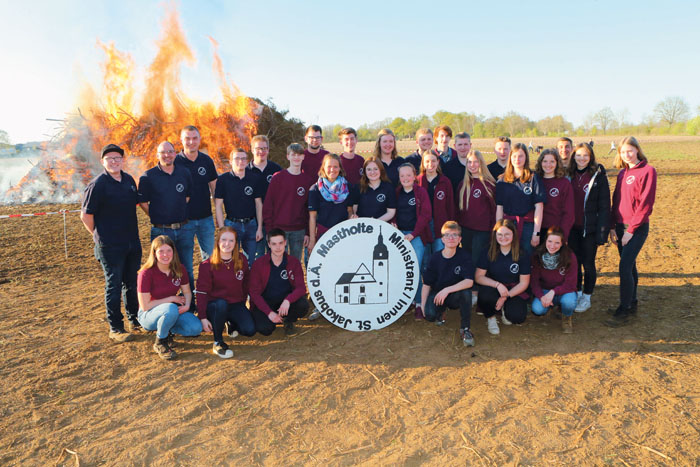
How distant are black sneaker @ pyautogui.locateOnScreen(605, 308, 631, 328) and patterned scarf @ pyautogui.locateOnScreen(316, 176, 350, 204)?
3555 millimetres

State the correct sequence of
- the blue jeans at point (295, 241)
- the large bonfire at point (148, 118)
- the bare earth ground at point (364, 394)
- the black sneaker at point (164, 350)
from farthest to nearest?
the large bonfire at point (148, 118) < the blue jeans at point (295, 241) < the black sneaker at point (164, 350) < the bare earth ground at point (364, 394)

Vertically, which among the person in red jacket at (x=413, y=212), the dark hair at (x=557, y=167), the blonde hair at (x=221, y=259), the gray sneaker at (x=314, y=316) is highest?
the dark hair at (x=557, y=167)

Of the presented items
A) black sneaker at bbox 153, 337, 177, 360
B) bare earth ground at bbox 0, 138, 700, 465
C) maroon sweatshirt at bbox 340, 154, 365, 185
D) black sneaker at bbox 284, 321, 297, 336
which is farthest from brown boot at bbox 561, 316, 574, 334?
black sneaker at bbox 153, 337, 177, 360

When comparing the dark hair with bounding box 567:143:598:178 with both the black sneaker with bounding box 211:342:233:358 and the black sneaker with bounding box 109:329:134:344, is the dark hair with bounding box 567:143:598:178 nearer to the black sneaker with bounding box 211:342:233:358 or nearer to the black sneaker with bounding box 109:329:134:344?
Result: the black sneaker with bounding box 211:342:233:358

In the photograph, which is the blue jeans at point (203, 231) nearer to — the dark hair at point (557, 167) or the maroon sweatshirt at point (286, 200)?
the maroon sweatshirt at point (286, 200)

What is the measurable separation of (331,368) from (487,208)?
9.05 ft

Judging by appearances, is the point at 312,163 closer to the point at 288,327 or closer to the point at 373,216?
the point at 373,216

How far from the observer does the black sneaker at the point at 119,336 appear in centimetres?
503

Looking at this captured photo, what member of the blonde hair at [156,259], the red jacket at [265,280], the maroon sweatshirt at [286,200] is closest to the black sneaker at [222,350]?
the red jacket at [265,280]

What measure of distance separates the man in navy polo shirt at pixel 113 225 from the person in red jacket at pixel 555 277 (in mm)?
4826

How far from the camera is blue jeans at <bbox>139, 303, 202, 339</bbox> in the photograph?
15.2 ft

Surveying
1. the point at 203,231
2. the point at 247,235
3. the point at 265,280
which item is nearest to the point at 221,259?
the point at 265,280

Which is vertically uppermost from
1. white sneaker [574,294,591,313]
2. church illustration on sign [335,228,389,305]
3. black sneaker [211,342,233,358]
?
church illustration on sign [335,228,389,305]

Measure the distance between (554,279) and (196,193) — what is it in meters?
4.54
